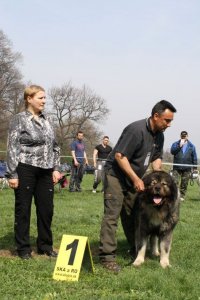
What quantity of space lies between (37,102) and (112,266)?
210 centimetres

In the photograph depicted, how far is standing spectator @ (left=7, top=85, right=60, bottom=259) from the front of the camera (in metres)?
5.29

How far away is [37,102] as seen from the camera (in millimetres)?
5391

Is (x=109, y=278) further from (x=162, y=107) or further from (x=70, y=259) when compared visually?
(x=162, y=107)

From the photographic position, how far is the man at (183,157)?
42.9 ft

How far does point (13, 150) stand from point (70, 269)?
1.58 metres

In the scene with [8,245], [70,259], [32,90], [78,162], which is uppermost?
[32,90]

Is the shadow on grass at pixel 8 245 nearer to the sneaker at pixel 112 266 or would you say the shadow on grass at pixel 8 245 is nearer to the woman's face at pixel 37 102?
the sneaker at pixel 112 266

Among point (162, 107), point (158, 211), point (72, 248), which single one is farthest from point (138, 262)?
point (162, 107)

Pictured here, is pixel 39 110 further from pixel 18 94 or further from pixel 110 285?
pixel 18 94

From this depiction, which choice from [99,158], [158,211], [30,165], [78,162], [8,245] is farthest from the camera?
[99,158]

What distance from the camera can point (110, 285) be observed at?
4387 millimetres

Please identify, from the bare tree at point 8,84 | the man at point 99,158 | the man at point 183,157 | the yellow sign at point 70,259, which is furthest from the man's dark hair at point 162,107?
the bare tree at point 8,84

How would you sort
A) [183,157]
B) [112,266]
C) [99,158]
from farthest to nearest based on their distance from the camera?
[99,158] < [183,157] < [112,266]

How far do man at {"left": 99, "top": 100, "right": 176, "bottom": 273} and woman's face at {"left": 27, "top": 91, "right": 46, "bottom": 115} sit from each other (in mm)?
1039
